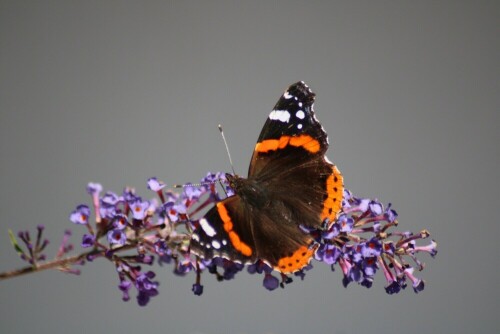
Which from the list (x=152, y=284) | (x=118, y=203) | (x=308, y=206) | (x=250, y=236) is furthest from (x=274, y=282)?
(x=118, y=203)

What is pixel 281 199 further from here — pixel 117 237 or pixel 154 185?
pixel 117 237

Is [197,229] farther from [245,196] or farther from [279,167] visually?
[279,167]

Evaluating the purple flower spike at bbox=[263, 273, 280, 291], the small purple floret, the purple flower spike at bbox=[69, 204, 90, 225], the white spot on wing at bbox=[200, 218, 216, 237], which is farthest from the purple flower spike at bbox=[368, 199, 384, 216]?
the purple flower spike at bbox=[69, 204, 90, 225]

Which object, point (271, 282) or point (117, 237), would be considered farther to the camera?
point (271, 282)

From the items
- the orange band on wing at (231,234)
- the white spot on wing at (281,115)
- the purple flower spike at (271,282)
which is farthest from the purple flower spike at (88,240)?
the white spot on wing at (281,115)

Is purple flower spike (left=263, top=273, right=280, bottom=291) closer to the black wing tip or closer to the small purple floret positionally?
the small purple floret

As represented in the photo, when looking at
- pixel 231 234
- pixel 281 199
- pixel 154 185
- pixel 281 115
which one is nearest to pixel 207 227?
pixel 231 234

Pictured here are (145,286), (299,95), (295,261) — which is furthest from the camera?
(299,95)
